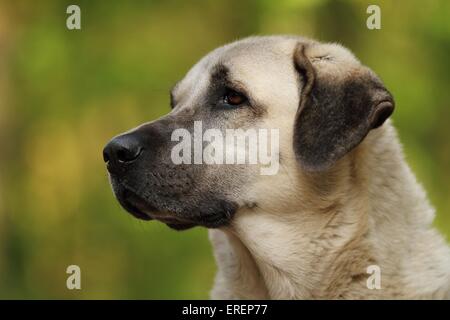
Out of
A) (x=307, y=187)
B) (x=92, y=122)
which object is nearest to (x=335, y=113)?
(x=307, y=187)

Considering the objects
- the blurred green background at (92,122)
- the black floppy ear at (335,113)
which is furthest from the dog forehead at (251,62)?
the blurred green background at (92,122)

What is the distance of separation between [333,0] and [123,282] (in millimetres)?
3853

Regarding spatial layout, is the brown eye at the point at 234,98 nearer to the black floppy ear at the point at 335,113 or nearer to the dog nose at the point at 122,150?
the black floppy ear at the point at 335,113

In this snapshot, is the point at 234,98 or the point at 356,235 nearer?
the point at 356,235

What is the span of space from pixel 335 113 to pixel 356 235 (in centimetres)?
57

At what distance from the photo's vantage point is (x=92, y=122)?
9805mm

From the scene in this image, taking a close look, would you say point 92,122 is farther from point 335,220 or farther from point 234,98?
point 335,220

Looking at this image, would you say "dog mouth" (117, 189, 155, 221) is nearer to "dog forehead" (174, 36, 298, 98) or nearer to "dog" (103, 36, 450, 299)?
"dog" (103, 36, 450, 299)

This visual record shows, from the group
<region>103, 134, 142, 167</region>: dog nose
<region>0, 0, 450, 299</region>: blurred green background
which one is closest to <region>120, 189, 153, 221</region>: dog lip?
<region>103, 134, 142, 167</region>: dog nose

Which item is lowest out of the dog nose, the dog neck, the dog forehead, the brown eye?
the dog neck

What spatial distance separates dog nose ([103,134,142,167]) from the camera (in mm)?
3973

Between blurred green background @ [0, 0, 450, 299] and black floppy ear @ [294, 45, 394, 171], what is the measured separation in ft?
16.9

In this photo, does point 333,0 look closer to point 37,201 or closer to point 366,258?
point 37,201

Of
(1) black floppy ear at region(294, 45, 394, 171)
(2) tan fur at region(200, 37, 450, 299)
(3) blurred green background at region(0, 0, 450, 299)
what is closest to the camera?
(1) black floppy ear at region(294, 45, 394, 171)
